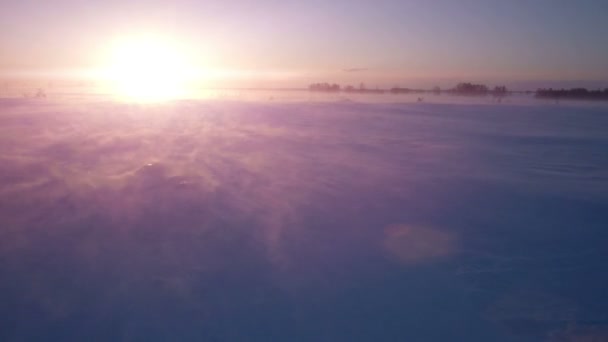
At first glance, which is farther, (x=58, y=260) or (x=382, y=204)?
(x=382, y=204)

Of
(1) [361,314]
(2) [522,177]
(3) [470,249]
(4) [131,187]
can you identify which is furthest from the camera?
(2) [522,177]

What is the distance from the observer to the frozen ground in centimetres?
356

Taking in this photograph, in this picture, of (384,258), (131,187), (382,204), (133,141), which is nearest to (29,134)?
(133,141)

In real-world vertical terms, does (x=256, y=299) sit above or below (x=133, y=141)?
below

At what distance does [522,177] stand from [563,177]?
66 centimetres

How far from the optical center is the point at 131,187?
6359 mm

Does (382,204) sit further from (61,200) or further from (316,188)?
(61,200)

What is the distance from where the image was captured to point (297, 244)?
4.81 meters

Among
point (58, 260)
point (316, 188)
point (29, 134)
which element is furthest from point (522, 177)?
point (29, 134)

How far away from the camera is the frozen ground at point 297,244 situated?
3.56 meters

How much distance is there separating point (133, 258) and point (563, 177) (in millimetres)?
6439

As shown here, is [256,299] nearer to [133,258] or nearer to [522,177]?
[133,258]

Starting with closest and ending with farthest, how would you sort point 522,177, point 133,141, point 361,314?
point 361,314
point 522,177
point 133,141

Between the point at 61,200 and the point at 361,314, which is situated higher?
the point at 61,200
